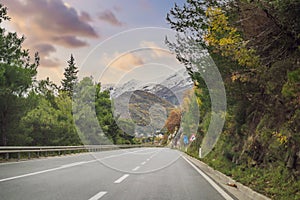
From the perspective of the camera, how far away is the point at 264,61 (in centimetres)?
904

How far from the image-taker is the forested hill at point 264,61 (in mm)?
6879

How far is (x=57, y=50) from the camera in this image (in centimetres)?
2086

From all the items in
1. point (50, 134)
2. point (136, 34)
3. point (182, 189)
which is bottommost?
point (182, 189)

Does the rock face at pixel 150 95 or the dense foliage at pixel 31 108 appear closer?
the rock face at pixel 150 95

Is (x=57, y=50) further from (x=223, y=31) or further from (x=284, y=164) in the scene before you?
(x=284, y=164)

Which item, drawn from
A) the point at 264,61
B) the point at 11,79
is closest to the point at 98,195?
the point at 264,61

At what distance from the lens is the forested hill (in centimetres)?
688

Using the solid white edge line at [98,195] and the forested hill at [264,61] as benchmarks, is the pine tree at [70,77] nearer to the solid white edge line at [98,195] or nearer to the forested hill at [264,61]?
the forested hill at [264,61]

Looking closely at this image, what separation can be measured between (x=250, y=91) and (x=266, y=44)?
3239 mm

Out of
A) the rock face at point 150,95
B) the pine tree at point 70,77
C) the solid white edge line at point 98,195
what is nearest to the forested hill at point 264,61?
the solid white edge line at point 98,195

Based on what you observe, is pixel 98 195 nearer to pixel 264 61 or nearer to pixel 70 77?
pixel 264 61

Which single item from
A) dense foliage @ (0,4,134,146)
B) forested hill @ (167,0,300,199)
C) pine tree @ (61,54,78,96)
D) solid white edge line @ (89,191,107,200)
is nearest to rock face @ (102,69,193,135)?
forested hill @ (167,0,300,199)

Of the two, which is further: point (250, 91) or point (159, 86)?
point (159, 86)

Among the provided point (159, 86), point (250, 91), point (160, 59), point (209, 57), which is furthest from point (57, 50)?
point (250, 91)
